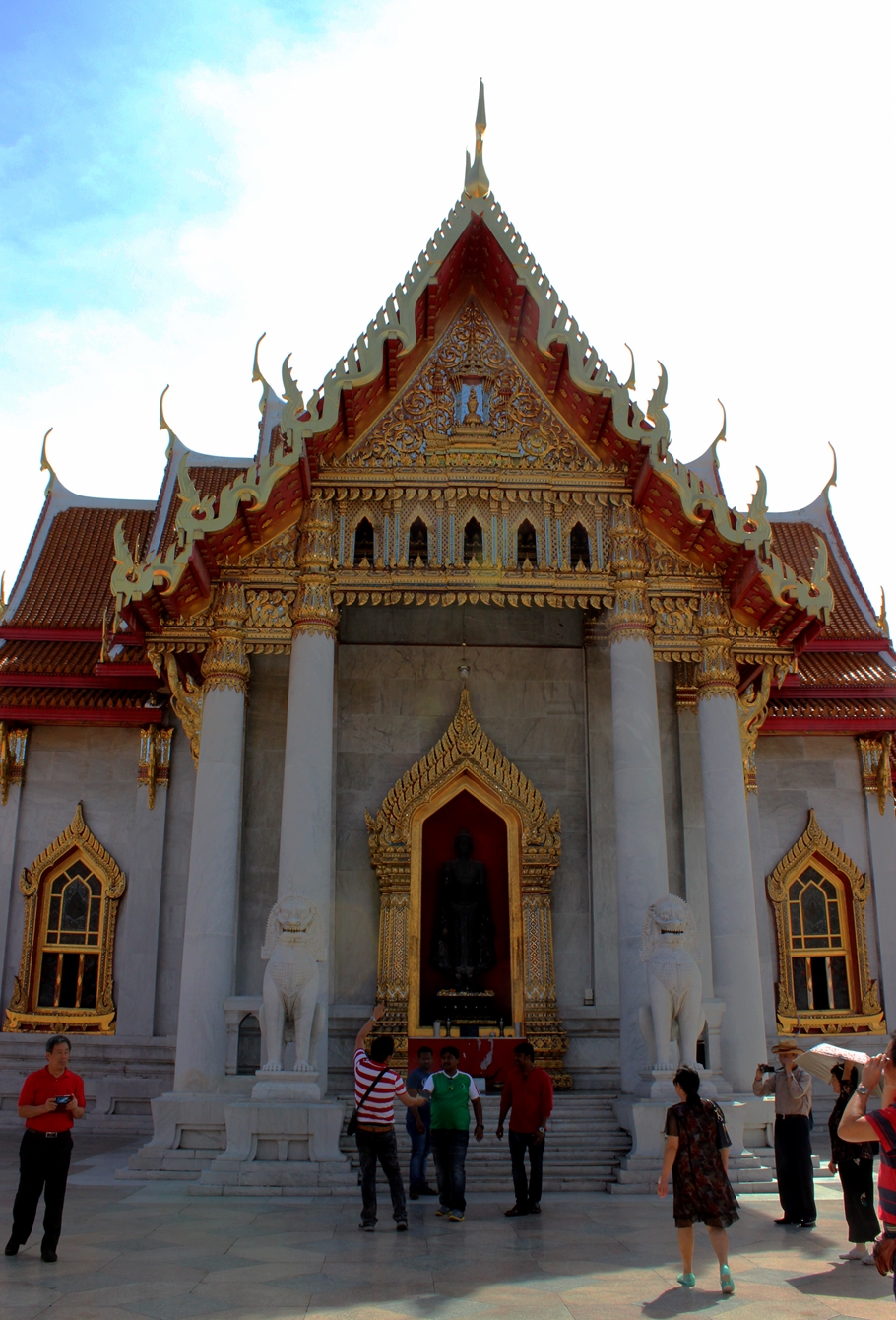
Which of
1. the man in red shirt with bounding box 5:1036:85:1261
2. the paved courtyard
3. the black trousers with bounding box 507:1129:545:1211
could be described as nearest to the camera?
the paved courtyard

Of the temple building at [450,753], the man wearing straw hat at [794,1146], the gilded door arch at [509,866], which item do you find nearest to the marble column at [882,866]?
the temple building at [450,753]

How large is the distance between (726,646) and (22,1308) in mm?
8412

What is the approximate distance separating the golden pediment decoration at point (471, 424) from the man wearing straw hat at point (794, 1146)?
6.07 metres

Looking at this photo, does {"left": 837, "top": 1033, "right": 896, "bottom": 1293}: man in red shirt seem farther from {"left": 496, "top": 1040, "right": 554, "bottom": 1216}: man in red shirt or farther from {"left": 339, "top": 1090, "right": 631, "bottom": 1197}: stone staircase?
{"left": 339, "top": 1090, "right": 631, "bottom": 1197}: stone staircase

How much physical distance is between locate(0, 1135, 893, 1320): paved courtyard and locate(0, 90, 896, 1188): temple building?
6.06 ft

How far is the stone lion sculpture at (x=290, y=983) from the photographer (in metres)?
9.20

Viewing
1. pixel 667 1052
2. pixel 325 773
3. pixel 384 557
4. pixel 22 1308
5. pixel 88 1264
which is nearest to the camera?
pixel 22 1308

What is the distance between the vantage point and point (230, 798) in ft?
34.7

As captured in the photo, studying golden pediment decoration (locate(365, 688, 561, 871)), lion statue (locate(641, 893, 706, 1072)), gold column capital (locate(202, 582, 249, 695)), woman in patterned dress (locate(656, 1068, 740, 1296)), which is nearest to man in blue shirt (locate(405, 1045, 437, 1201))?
lion statue (locate(641, 893, 706, 1072))

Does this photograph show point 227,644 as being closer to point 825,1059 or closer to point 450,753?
point 450,753

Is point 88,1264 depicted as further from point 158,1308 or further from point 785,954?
point 785,954

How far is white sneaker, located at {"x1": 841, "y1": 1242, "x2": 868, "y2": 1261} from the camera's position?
6.44 m

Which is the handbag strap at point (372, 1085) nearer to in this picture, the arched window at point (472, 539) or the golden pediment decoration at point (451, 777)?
the golden pediment decoration at point (451, 777)

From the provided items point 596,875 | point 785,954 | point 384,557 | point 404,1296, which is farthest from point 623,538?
point 404,1296
